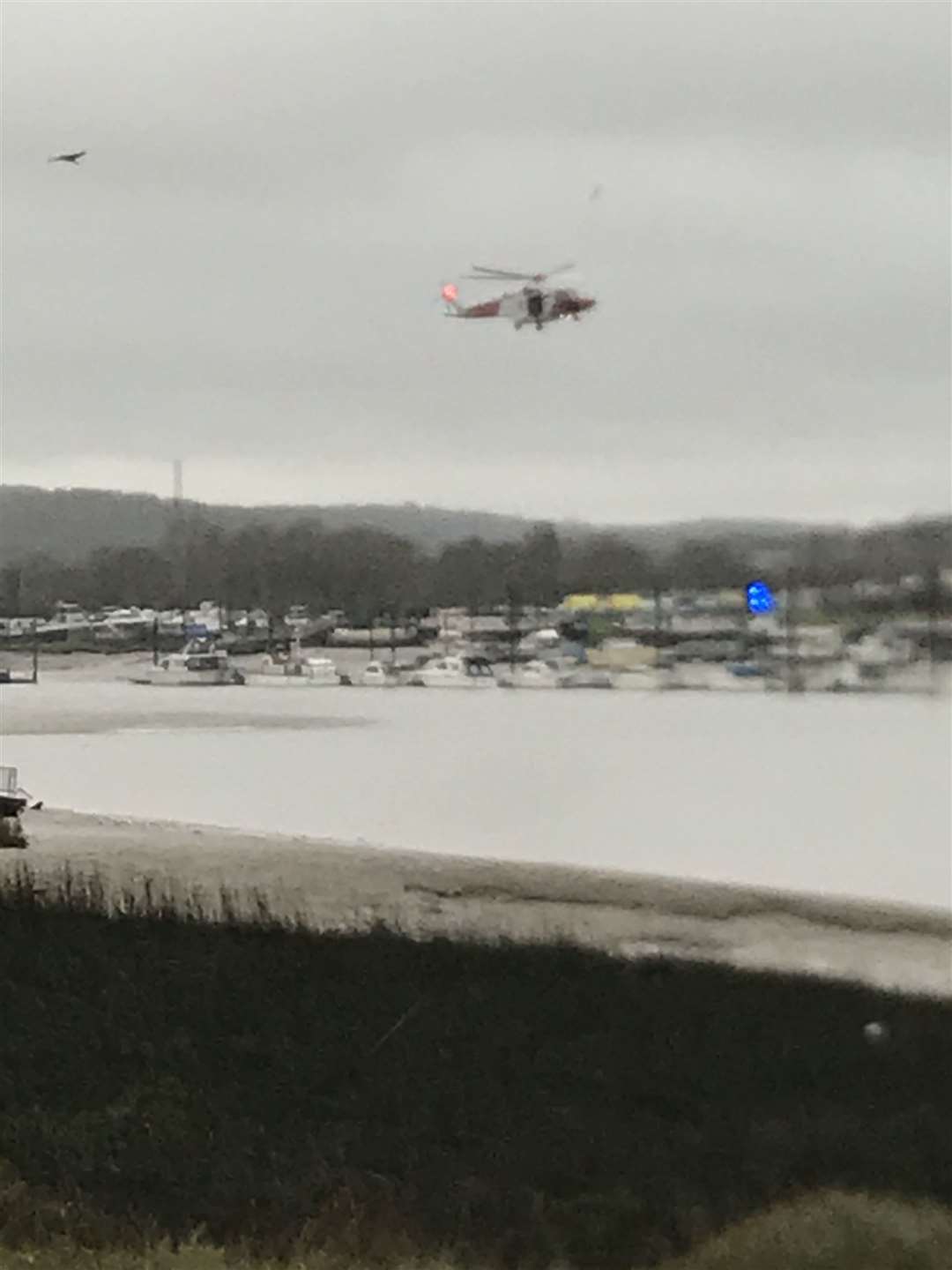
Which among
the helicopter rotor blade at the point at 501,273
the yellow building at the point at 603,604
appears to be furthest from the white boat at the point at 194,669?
the helicopter rotor blade at the point at 501,273

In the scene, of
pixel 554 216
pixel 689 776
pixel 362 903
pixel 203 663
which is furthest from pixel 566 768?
pixel 554 216

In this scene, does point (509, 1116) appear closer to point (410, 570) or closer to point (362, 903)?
point (362, 903)

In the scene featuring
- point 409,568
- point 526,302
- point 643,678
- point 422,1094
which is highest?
point 526,302

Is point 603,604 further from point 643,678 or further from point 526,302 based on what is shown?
point 526,302

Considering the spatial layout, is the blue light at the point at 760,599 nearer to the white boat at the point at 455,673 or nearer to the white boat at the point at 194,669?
the white boat at the point at 455,673

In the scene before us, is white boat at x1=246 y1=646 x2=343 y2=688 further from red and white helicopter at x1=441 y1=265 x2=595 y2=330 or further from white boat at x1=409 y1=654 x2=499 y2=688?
red and white helicopter at x1=441 y1=265 x2=595 y2=330

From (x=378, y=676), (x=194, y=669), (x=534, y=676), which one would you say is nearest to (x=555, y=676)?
(x=534, y=676)
